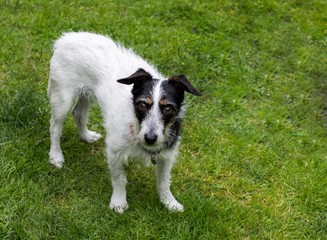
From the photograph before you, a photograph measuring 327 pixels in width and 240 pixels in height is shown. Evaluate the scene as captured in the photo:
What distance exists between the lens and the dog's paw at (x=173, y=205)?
15.6ft

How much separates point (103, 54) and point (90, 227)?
62.1 inches

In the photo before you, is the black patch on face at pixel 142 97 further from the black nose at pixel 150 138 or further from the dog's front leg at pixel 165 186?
the dog's front leg at pixel 165 186

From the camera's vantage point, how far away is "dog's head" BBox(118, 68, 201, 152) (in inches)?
157

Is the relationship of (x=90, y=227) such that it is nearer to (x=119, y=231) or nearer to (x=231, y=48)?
(x=119, y=231)

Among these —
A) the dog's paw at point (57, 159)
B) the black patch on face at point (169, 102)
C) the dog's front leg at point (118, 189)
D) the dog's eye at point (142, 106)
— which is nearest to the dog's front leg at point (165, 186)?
the dog's front leg at point (118, 189)

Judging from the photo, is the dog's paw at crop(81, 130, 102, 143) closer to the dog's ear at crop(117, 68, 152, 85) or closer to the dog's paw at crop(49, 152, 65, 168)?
the dog's paw at crop(49, 152, 65, 168)

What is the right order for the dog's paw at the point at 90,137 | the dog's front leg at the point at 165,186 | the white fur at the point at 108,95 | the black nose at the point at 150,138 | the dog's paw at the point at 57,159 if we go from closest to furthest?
the black nose at the point at 150,138 < the white fur at the point at 108,95 < the dog's front leg at the point at 165,186 < the dog's paw at the point at 57,159 < the dog's paw at the point at 90,137

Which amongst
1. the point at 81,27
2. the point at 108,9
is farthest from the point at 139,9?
the point at 81,27

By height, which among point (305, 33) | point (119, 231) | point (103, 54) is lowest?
point (119, 231)

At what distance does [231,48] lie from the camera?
7.53 metres

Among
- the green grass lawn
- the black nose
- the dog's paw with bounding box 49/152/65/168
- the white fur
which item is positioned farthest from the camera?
A: the dog's paw with bounding box 49/152/65/168

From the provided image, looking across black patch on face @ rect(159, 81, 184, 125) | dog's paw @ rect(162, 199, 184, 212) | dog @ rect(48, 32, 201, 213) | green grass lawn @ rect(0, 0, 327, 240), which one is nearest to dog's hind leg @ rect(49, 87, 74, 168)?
dog @ rect(48, 32, 201, 213)

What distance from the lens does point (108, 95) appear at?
15.3ft

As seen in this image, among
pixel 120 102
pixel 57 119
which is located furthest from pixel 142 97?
pixel 57 119
